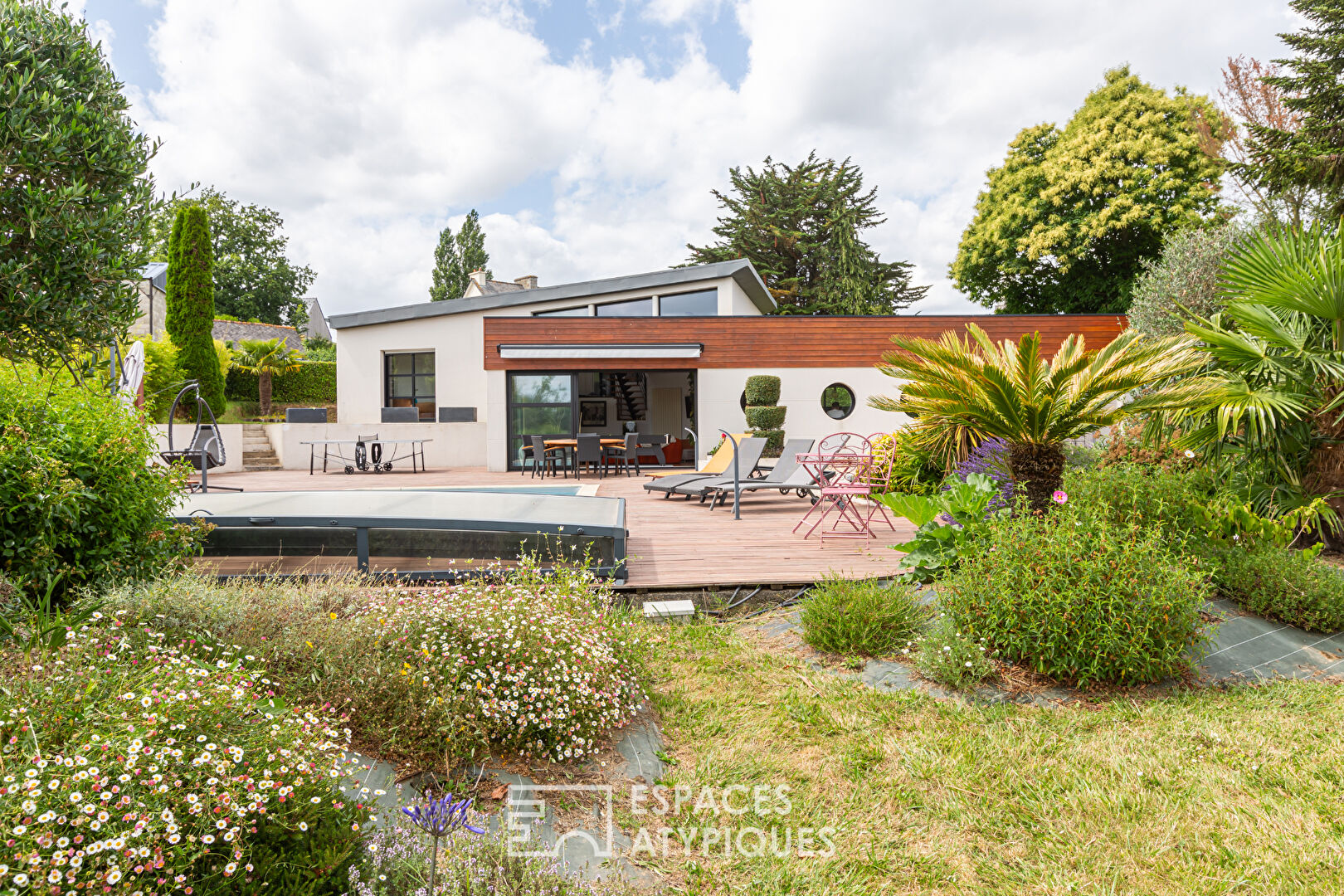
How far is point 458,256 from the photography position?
4353 centimetres

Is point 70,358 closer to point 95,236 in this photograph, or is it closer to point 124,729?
point 95,236

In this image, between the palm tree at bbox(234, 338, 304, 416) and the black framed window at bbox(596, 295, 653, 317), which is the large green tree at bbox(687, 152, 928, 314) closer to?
the black framed window at bbox(596, 295, 653, 317)

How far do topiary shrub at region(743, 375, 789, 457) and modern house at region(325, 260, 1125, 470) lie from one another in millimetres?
413

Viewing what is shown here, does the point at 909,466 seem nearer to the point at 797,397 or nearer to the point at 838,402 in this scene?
the point at 797,397

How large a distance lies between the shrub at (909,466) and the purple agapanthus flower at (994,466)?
40.2 inches

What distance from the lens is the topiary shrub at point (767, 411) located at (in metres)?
14.3

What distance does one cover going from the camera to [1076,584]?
3381 millimetres

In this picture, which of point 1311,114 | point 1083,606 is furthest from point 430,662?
point 1311,114

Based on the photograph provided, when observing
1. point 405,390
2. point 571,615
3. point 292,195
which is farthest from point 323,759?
point 292,195

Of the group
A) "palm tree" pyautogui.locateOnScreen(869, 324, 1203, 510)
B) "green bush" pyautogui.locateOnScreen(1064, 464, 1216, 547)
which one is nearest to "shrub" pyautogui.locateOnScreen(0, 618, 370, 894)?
"palm tree" pyautogui.locateOnScreen(869, 324, 1203, 510)

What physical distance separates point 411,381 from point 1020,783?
659 inches

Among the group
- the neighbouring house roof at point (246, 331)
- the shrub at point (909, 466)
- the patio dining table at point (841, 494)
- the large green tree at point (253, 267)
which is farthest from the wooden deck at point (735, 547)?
the large green tree at point (253, 267)

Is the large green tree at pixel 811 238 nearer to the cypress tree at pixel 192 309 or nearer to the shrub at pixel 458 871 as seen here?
the cypress tree at pixel 192 309

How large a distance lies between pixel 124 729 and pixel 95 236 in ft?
7.18
